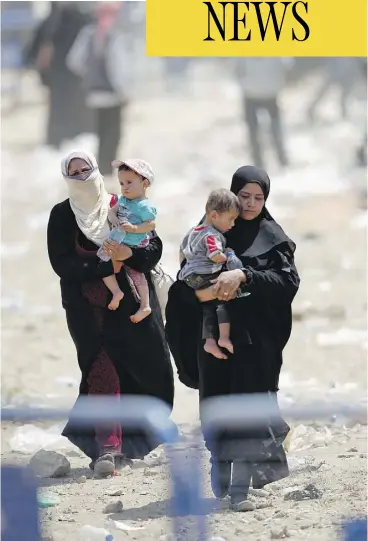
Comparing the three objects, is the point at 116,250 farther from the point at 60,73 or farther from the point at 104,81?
the point at 60,73

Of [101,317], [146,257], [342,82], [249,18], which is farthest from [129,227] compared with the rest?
[342,82]

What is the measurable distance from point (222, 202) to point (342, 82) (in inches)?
472

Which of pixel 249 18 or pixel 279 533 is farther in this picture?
Result: pixel 249 18

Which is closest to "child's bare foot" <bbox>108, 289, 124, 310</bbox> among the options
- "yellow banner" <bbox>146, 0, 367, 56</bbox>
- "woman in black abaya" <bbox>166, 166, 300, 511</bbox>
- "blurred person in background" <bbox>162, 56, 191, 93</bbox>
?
"woman in black abaya" <bbox>166, 166, 300, 511</bbox>

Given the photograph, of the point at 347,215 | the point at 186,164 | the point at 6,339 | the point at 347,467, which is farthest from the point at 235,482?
the point at 186,164

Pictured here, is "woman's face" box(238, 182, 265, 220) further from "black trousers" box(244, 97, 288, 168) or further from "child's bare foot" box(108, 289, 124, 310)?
"black trousers" box(244, 97, 288, 168)

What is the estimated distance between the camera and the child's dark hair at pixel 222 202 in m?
5.07

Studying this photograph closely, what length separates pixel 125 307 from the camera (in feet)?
18.7

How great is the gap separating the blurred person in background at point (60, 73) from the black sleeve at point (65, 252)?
9.09m

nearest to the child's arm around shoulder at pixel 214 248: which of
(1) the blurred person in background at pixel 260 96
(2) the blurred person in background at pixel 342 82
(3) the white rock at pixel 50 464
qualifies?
(3) the white rock at pixel 50 464

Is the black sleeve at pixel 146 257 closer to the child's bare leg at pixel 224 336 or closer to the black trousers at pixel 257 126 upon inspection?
the child's bare leg at pixel 224 336

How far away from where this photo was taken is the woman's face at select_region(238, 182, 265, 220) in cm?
515

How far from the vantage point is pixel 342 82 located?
16750 mm

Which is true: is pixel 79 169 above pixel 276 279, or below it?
above
